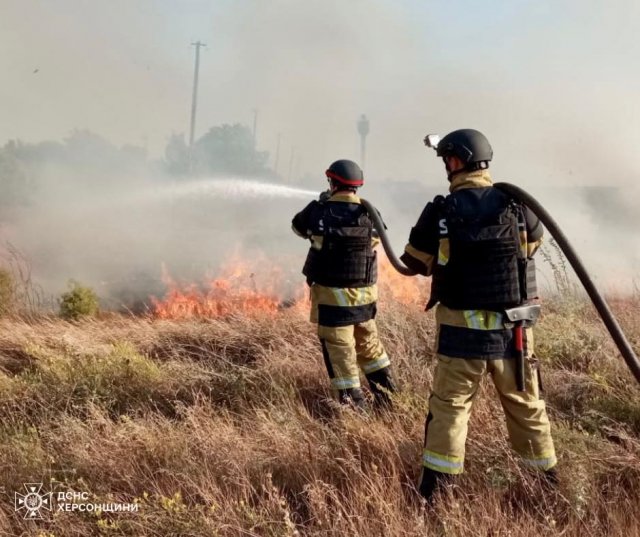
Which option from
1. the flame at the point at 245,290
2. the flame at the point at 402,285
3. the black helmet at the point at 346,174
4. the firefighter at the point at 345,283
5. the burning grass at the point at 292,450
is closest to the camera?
the burning grass at the point at 292,450

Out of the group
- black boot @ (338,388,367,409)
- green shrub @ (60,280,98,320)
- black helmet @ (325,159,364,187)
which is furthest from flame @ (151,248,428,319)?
black boot @ (338,388,367,409)

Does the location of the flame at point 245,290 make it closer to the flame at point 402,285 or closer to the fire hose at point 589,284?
the flame at point 402,285

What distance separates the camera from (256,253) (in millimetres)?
14172

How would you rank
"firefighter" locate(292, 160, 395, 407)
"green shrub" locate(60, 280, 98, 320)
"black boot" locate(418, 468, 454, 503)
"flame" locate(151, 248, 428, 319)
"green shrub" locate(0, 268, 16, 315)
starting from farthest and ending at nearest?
"green shrub" locate(60, 280, 98, 320), "flame" locate(151, 248, 428, 319), "green shrub" locate(0, 268, 16, 315), "firefighter" locate(292, 160, 395, 407), "black boot" locate(418, 468, 454, 503)

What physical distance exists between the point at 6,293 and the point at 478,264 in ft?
28.1

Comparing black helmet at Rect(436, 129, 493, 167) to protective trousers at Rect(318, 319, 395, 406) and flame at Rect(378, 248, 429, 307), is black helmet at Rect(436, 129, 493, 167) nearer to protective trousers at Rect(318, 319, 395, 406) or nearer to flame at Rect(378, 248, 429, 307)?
protective trousers at Rect(318, 319, 395, 406)

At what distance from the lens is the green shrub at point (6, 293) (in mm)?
7881

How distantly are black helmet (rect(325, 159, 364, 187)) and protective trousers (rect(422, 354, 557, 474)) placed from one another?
177 centimetres

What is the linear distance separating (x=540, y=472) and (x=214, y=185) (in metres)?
20.5

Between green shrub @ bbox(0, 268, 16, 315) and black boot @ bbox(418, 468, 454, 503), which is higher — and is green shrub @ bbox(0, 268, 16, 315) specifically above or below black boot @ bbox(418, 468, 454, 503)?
below

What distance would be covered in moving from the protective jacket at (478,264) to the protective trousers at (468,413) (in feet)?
0.27

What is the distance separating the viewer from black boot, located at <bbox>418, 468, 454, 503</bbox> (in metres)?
2.13

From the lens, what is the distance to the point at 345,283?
356 centimetres

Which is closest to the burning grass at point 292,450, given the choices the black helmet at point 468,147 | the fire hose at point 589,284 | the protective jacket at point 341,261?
the fire hose at point 589,284
